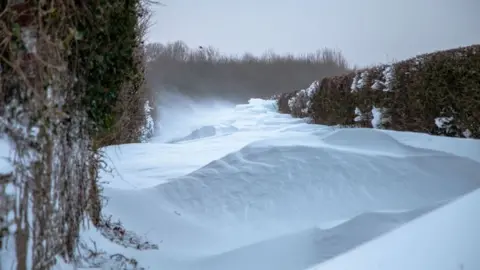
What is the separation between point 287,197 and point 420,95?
3060mm

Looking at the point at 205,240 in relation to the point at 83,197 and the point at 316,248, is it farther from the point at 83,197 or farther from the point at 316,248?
the point at 83,197

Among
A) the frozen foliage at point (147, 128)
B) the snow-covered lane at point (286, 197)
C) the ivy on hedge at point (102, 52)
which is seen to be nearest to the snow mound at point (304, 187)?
the snow-covered lane at point (286, 197)

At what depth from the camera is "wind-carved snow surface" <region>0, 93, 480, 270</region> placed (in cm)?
274

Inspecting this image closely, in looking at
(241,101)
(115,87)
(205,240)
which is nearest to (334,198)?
(205,240)

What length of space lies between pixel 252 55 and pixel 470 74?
3540 centimetres

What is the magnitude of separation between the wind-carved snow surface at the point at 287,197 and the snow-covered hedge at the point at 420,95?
775mm

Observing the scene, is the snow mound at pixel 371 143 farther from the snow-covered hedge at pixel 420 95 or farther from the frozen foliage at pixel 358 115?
the frozen foliage at pixel 358 115

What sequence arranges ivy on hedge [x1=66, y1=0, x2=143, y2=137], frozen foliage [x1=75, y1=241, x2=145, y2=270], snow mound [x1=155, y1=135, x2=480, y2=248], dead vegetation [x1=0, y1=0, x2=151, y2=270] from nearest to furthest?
1. dead vegetation [x1=0, y1=0, x2=151, y2=270]
2. ivy on hedge [x1=66, y1=0, x2=143, y2=137]
3. frozen foliage [x1=75, y1=241, x2=145, y2=270]
4. snow mound [x1=155, y1=135, x2=480, y2=248]

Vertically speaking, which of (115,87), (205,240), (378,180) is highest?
(115,87)

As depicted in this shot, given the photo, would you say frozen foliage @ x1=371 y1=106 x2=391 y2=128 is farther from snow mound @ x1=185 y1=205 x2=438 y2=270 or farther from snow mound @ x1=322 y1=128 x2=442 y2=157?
snow mound @ x1=185 y1=205 x2=438 y2=270

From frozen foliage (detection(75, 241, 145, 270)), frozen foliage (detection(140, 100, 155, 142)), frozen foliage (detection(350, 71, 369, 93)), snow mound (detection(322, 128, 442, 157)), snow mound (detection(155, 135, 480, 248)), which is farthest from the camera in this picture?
frozen foliage (detection(140, 100, 155, 142))

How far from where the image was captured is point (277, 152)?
14.7ft

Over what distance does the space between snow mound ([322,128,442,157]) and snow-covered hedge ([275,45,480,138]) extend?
3.50 feet

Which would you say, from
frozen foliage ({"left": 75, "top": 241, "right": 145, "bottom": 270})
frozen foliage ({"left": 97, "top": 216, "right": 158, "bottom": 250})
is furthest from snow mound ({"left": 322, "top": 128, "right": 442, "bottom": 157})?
frozen foliage ({"left": 75, "top": 241, "right": 145, "bottom": 270})
